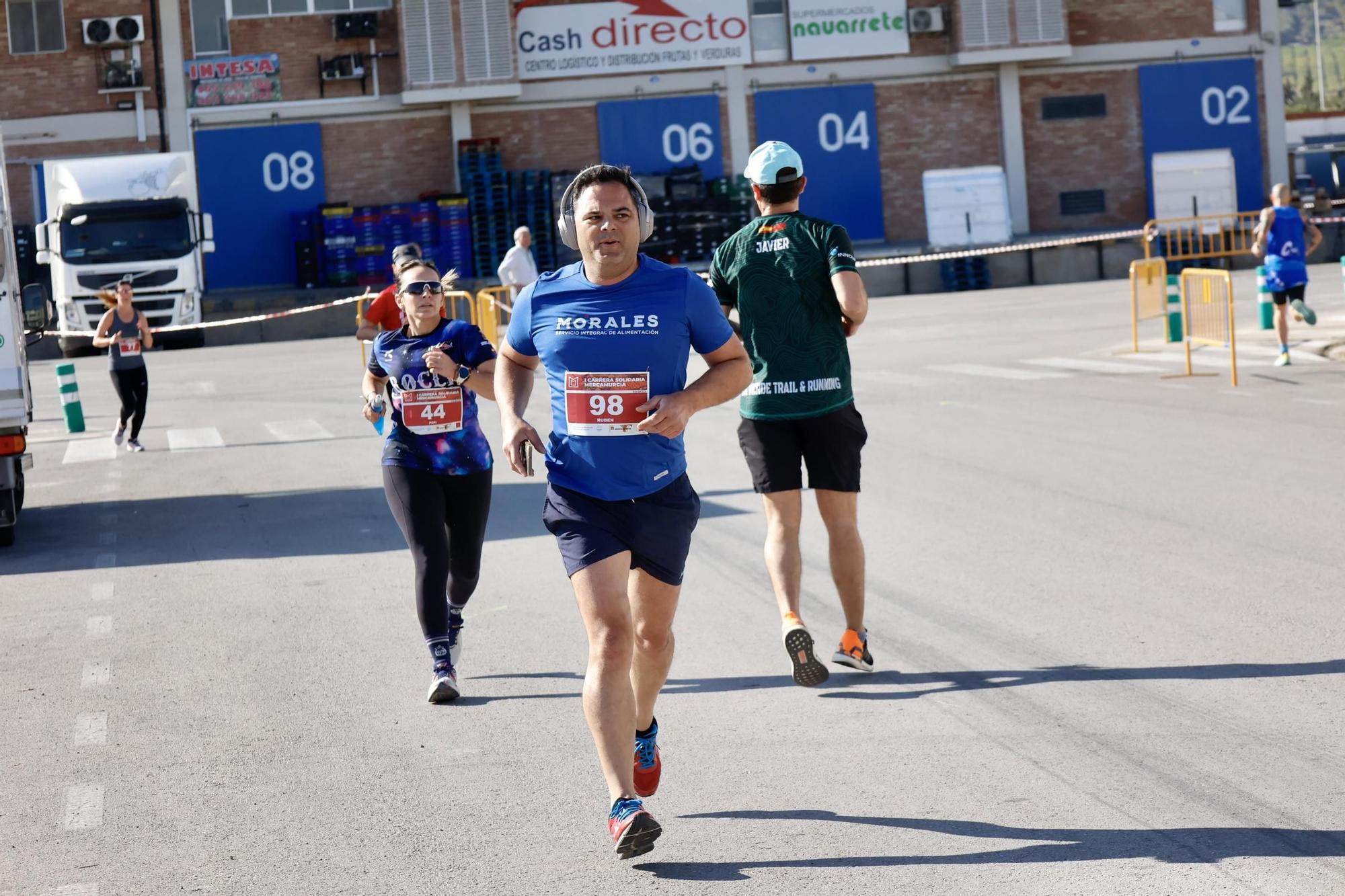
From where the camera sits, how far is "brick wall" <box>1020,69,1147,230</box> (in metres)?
43.9

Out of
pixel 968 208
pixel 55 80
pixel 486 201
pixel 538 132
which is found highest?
pixel 55 80

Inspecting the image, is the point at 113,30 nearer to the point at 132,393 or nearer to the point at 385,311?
the point at 132,393

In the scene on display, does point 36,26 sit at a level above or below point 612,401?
above

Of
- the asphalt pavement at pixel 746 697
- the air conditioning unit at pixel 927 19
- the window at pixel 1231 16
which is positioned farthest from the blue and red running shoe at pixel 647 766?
the window at pixel 1231 16

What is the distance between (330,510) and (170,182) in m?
22.8

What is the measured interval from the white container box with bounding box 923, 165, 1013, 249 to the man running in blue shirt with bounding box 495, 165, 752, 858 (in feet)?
123

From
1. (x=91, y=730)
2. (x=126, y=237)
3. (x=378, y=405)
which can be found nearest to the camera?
(x=91, y=730)

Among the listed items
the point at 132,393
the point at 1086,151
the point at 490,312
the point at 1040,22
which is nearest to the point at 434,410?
the point at 132,393

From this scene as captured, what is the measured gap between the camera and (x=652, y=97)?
42344 mm

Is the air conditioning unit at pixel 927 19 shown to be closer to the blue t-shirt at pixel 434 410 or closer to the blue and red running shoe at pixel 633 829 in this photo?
the blue t-shirt at pixel 434 410

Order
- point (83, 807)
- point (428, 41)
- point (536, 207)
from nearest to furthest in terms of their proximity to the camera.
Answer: point (83, 807) → point (536, 207) → point (428, 41)

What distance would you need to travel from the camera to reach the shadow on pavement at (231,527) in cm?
1111

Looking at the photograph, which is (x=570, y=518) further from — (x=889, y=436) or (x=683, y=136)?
(x=683, y=136)

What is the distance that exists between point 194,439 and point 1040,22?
30.1 metres
